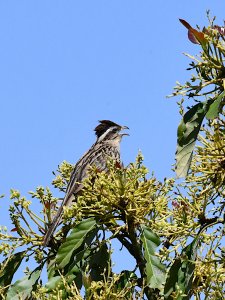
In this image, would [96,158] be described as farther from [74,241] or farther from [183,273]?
[183,273]

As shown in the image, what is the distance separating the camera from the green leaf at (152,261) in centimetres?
527

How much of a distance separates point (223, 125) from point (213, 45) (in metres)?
0.54

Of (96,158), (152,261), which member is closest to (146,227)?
(152,261)

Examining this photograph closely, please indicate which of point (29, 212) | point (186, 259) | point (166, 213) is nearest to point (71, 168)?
point (29, 212)

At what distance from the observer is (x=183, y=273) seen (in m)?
5.17

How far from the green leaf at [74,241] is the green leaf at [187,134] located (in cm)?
90

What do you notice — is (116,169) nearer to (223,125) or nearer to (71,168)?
(223,125)

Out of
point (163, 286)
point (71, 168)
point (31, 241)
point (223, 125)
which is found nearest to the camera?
point (223, 125)

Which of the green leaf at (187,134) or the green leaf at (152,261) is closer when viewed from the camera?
the green leaf at (187,134)

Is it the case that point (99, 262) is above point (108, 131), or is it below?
below

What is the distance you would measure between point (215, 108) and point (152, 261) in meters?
1.20

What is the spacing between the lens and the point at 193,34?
17.4 feet

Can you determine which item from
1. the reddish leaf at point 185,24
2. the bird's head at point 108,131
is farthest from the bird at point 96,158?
the reddish leaf at point 185,24

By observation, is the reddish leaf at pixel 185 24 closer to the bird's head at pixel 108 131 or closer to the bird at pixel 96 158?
the bird at pixel 96 158
